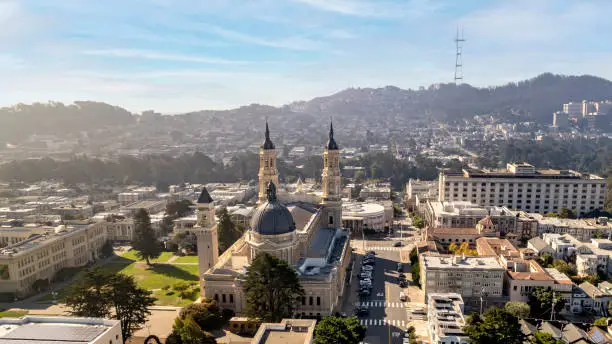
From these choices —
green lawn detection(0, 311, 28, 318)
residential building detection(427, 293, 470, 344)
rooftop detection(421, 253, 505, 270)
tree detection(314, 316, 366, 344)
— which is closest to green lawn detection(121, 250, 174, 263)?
green lawn detection(0, 311, 28, 318)

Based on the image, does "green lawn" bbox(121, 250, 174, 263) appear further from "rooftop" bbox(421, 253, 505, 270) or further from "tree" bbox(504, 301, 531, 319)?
"tree" bbox(504, 301, 531, 319)

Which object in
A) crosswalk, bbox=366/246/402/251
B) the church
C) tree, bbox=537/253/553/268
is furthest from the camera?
crosswalk, bbox=366/246/402/251

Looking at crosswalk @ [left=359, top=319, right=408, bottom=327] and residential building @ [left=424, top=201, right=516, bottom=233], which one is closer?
crosswalk @ [left=359, top=319, right=408, bottom=327]

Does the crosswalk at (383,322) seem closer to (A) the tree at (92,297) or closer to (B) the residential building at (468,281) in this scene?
(B) the residential building at (468,281)

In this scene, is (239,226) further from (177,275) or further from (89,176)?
(89,176)

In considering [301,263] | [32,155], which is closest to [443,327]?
[301,263]

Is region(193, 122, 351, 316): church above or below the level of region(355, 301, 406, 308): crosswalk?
above
